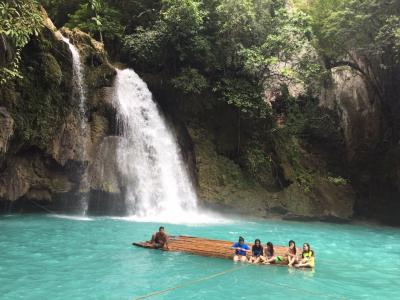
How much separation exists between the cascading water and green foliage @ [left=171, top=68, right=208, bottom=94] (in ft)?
5.53

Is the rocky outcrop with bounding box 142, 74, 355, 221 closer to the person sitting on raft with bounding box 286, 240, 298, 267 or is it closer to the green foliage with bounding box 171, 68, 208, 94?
the green foliage with bounding box 171, 68, 208, 94

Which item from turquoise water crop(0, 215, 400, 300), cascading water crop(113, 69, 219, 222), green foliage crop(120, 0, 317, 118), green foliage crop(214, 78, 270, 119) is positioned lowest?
turquoise water crop(0, 215, 400, 300)

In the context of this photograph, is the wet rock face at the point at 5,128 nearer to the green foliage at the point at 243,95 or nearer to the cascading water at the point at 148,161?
the cascading water at the point at 148,161

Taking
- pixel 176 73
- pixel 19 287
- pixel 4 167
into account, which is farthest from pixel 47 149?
pixel 19 287

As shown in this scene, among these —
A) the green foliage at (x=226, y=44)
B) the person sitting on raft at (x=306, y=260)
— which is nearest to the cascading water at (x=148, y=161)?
the green foliage at (x=226, y=44)

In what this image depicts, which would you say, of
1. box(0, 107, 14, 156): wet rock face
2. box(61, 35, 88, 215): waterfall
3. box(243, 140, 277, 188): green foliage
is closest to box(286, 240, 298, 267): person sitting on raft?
box(0, 107, 14, 156): wet rock face

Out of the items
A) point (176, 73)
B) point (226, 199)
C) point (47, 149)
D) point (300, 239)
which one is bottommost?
point (300, 239)

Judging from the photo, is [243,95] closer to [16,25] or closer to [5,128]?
[5,128]

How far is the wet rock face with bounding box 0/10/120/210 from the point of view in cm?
1755

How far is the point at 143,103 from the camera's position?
21.9 metres

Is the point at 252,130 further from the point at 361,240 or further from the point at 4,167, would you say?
the point at 4,167

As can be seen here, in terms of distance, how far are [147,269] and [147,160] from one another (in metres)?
11.3

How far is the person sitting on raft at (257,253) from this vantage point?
35.3 ft

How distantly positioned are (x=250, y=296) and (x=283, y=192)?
1502cm
